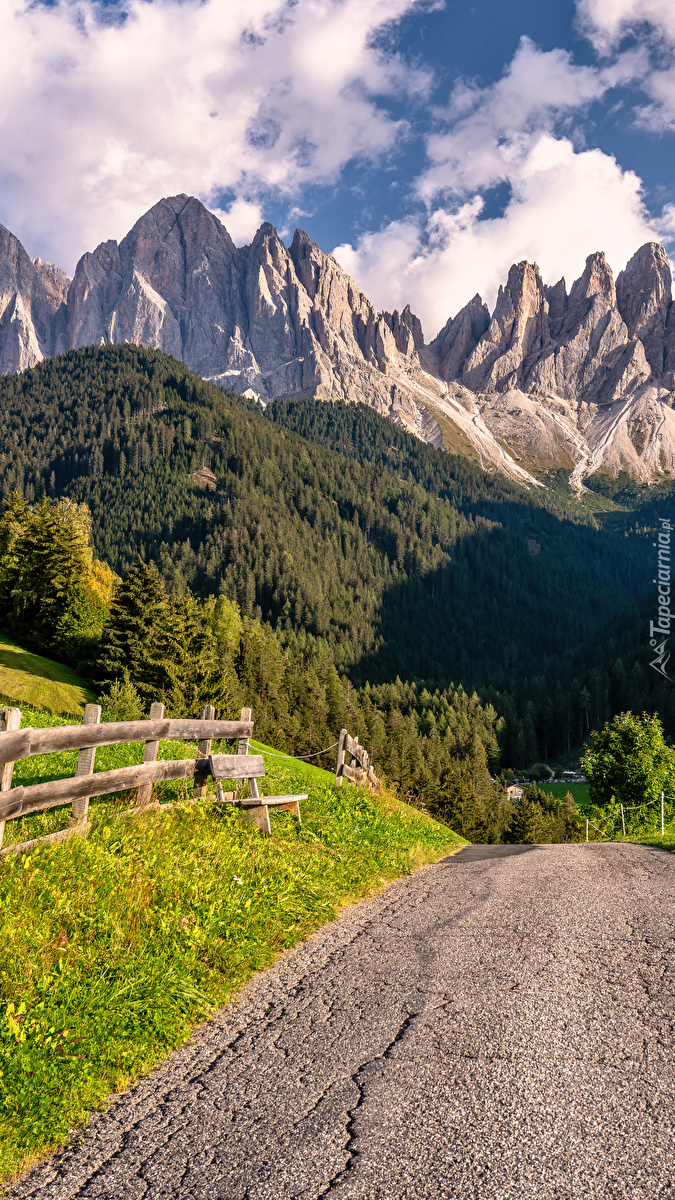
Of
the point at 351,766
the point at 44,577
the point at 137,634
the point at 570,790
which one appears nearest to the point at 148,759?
the point at 351,766

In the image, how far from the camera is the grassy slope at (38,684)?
41281 mm

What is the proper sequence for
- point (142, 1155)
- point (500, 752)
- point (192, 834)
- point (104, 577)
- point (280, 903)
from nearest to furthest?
point (142, 1155) → point (280, 903) → point (192, 834) → point (104, 577) → point (500, 752)

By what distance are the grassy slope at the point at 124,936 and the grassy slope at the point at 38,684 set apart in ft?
116

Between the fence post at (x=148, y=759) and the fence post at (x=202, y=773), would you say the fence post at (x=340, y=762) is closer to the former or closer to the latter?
the fence post at (x=202, y=773)

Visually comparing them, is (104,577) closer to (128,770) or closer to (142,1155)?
(128,770)

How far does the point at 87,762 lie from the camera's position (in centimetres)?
824

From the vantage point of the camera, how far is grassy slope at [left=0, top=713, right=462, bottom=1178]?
4.86 metres

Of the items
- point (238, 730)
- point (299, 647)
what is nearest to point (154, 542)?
point (299, 647)

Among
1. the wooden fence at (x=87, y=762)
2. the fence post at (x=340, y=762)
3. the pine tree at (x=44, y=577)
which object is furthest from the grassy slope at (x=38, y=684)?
the wooden fence at (x=87, y=762)

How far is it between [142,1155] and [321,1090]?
136 cm

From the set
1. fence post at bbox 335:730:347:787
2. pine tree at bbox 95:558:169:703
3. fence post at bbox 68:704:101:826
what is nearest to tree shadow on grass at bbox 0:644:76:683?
pine tree at bbox 95:558:169:703

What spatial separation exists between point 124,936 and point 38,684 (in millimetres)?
41980

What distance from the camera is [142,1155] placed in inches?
162

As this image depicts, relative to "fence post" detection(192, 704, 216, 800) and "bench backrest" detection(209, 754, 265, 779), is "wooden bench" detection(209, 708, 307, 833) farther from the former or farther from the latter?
"fence post" detection(192, 704, 216, 800)
